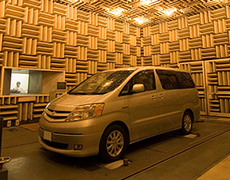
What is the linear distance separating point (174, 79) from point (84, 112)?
7.62 ft

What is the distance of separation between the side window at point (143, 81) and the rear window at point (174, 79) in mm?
265

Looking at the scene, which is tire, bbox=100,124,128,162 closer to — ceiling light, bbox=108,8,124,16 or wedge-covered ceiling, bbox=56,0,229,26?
wedge-covered ceiling, bbox=56,0,229,26

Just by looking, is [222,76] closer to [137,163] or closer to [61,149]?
[137,163]

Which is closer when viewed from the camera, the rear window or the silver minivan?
the silver minivan

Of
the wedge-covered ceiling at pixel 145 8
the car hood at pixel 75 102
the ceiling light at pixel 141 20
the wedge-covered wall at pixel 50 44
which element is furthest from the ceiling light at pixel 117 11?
the car hood at pixel 75 102

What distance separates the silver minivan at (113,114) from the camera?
2.19 metres

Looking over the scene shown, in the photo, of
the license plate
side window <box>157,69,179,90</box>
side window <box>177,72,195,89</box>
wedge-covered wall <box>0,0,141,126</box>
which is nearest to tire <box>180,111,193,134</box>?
side window <box>177,72,195,89</box>

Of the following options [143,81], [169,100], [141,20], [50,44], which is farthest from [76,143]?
[141,20]

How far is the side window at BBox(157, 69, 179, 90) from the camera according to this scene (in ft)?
11.0

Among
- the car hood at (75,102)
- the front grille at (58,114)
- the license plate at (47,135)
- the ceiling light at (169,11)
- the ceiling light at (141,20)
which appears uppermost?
the ceiling light at (141,20)

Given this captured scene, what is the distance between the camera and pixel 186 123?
384 centimetres

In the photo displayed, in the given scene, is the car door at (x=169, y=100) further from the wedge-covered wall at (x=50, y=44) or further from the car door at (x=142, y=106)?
the wedge-covered wall at (x=50, y=44)

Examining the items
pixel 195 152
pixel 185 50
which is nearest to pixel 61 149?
pixel 195 152

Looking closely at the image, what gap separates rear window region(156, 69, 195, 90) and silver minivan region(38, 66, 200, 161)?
2cm
